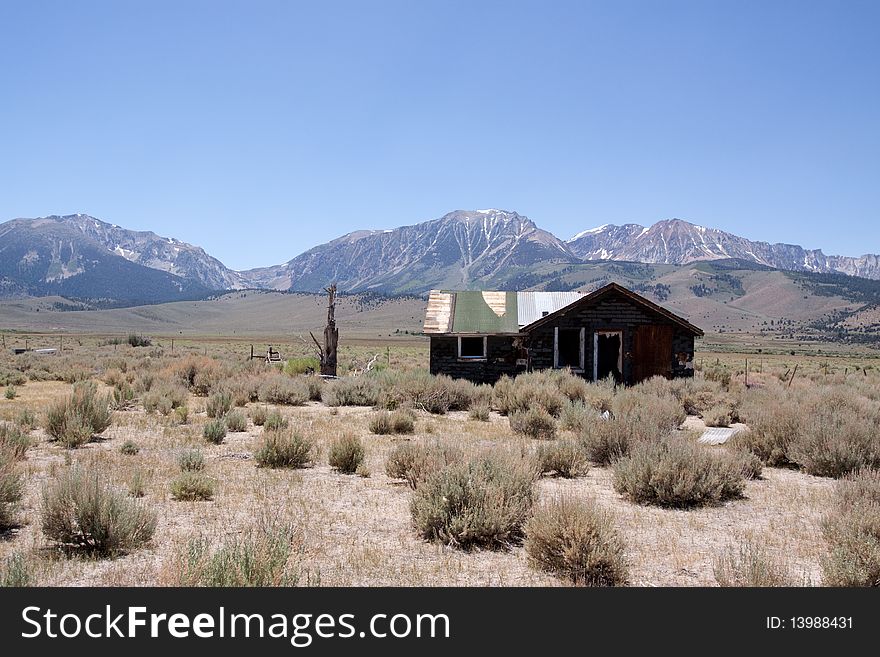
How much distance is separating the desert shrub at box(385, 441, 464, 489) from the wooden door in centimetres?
1470

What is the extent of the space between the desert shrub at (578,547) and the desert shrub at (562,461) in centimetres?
382

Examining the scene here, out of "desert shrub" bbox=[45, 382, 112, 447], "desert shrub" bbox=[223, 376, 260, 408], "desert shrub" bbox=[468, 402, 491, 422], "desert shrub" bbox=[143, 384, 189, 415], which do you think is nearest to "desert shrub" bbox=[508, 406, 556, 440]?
"desert shrub" bbox=[468, 402, 491, 422]

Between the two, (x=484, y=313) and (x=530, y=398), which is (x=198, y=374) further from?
(x=530, y=398)

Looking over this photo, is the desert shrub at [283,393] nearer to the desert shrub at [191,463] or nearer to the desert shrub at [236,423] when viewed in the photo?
the desert shrub at [236,423]

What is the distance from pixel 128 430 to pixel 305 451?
5156 mm

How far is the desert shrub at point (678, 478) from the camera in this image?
332 inches

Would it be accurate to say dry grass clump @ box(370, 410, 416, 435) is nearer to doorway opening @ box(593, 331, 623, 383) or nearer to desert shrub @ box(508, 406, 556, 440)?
desert shrub @ box(508, 406, 556, 440)

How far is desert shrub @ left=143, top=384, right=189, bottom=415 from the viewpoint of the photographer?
648 inches

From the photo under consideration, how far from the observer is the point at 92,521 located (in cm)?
627

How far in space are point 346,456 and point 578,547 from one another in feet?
16.9

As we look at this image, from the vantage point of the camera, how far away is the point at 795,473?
10.5m
